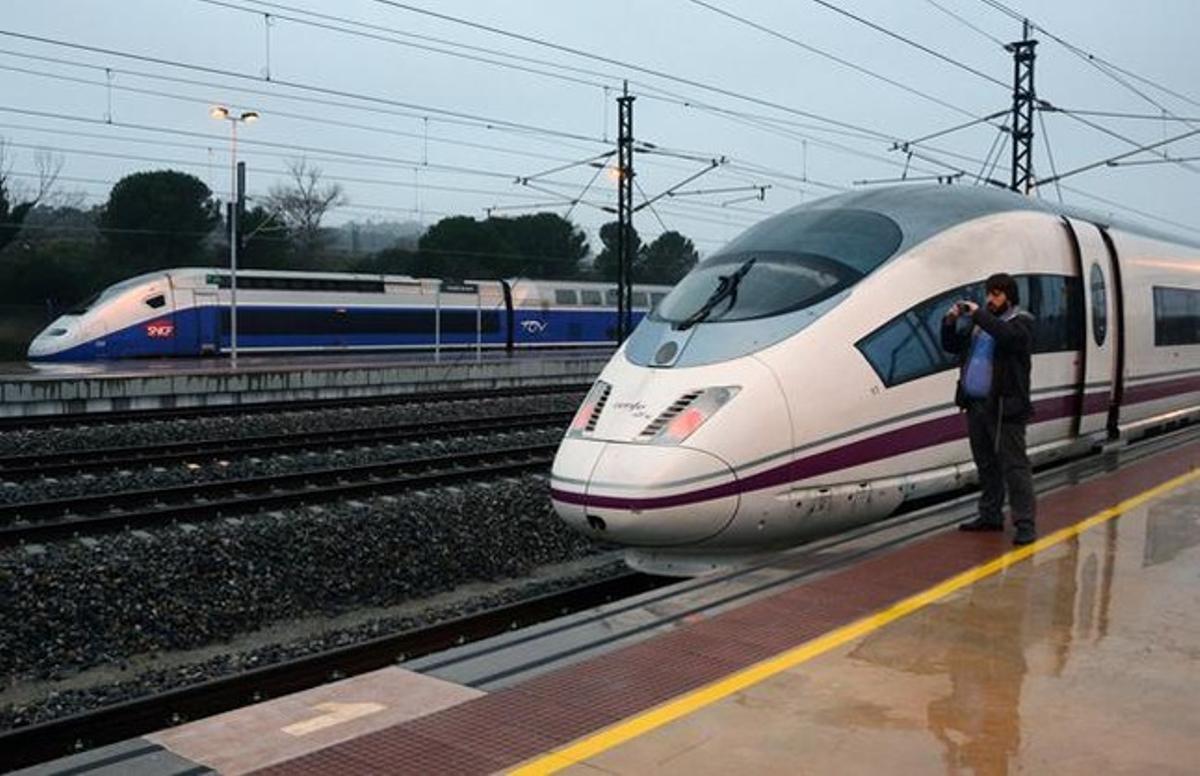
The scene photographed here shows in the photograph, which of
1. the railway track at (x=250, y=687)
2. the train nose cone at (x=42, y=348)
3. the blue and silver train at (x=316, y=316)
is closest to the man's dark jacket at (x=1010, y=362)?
the railway track at (x=250, y=687)

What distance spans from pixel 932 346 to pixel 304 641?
15.5 ft

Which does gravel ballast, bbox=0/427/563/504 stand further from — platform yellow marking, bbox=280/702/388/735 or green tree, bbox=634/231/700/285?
green tree, bbox=634/231/700/285

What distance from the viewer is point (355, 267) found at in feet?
169

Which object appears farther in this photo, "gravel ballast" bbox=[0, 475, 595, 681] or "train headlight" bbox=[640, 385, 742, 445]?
"gravel ballast" bbox=[0, 475, 595, 681]

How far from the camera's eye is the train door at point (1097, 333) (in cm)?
977

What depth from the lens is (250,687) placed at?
5.80 meters

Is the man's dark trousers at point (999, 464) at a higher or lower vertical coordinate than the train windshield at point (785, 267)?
lower

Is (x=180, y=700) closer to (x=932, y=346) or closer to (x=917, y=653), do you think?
(x=917, y=653)

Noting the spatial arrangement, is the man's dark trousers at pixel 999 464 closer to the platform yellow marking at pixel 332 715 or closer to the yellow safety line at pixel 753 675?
the yellow safety line at pixel 753 675

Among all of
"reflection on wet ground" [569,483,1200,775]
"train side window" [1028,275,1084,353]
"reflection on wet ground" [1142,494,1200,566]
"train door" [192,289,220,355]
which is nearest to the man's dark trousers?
"reflection on wet ground" [1142,494,1200,566]

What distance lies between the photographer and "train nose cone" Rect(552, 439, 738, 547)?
617 cm

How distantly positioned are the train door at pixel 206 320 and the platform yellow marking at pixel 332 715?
28476mm

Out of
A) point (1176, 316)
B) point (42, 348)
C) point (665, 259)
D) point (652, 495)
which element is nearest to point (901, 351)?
point (652, 495)

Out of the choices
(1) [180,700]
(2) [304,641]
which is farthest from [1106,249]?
(1) [180,700]
